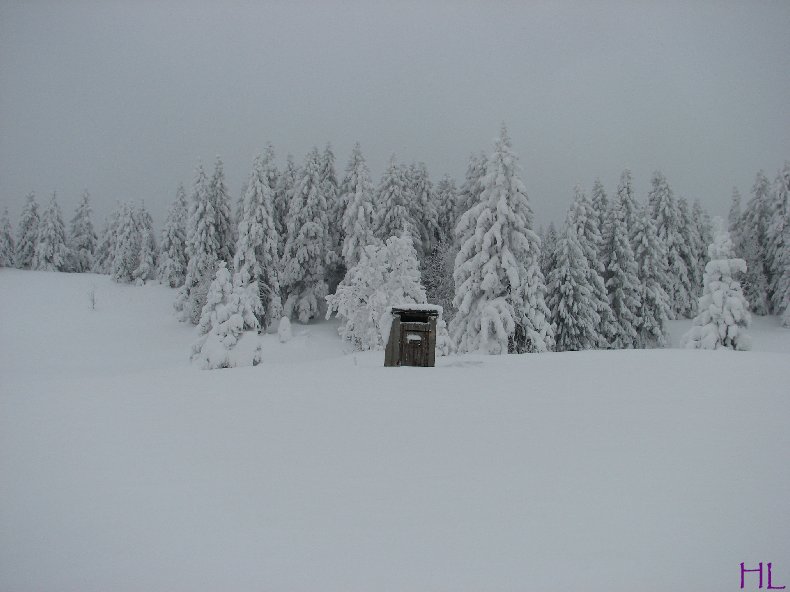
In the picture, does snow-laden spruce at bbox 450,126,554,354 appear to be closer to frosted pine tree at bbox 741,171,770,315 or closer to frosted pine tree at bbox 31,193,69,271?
frosted pine tree at bbox 741,171,770,315

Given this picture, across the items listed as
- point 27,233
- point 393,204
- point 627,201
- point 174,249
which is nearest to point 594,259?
point 627,201

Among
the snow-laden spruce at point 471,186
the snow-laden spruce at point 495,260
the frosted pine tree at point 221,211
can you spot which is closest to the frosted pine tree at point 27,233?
the frosted pine tree at point 221,211

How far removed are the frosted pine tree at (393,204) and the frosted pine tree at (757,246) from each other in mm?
26898

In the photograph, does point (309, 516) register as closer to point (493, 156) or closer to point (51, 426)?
point (51, 426)

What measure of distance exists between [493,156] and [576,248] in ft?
31.8

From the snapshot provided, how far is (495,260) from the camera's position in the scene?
22.3 meters

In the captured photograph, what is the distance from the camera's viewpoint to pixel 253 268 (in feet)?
115

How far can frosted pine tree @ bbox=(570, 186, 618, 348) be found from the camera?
3142 centimetres

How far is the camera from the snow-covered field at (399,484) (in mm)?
3564

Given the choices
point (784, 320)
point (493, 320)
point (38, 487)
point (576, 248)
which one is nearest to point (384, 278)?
point (493, 320)

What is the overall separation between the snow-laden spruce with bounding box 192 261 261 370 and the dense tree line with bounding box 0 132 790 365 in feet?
1.05

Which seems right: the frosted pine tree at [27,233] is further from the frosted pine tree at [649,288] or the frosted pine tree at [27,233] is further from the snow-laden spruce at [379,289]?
the frosted pine tree at [649,288]

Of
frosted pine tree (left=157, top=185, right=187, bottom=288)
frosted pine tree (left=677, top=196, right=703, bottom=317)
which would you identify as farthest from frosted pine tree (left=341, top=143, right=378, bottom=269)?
frosted pine tree (left=677, top=196, right=703, bottom=317)

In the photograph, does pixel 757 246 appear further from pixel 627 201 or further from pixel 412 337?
pixel 412 337
